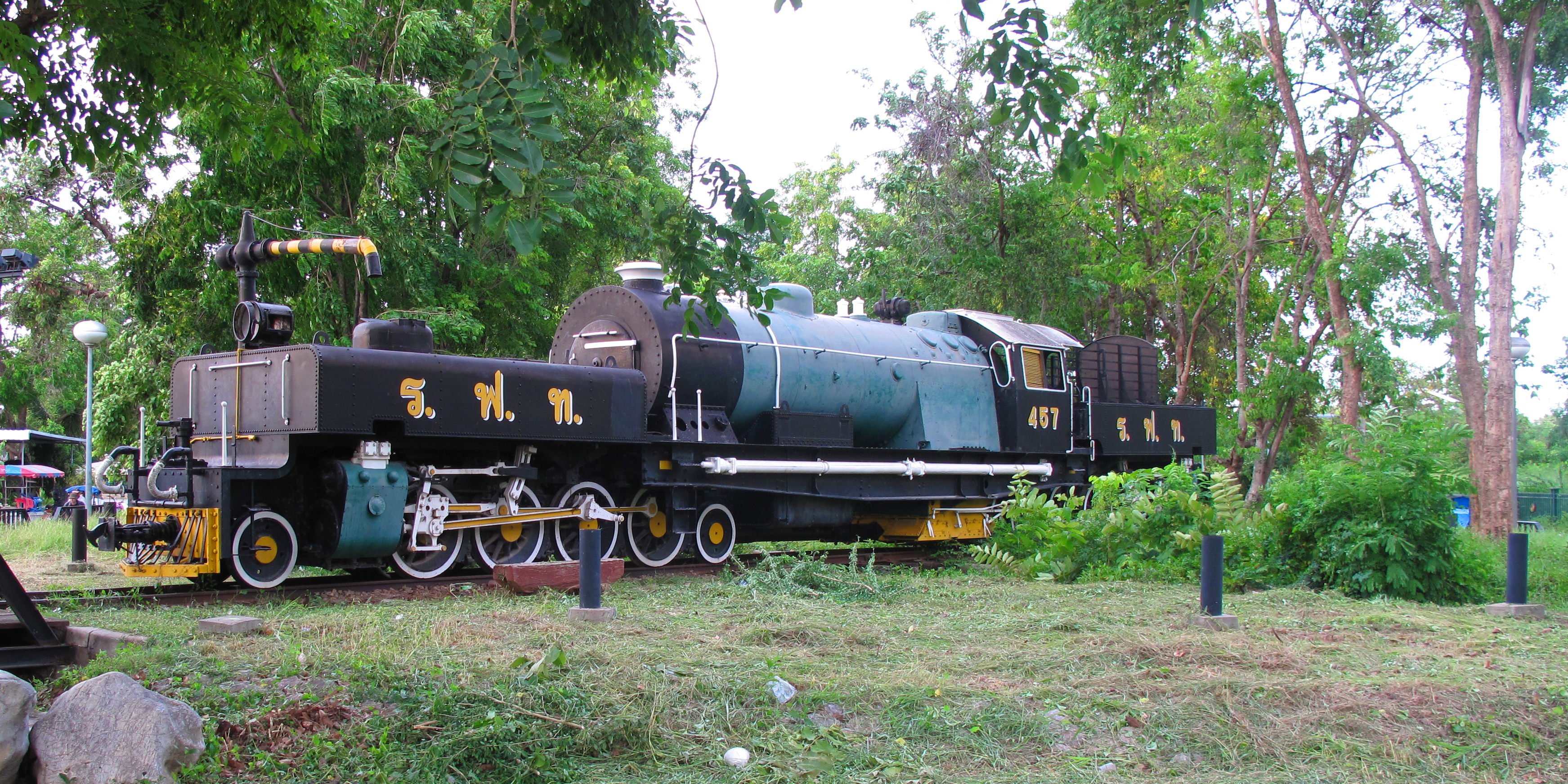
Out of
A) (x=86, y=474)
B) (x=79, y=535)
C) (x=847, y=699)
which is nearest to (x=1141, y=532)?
(x=847, y=699)

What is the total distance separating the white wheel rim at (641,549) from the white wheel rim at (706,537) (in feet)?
0.65

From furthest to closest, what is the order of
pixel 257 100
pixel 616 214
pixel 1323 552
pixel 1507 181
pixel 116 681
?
pixel 616 214 < pixel 1507 181 < pixel 1323 552 < pixel 257 100 < pixel 116 681

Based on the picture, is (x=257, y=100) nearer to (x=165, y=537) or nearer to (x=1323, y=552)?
(x=165, y=537)

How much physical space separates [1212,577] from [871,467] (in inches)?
214

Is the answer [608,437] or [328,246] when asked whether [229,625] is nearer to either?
[328,246]

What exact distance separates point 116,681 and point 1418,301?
76.7 feet

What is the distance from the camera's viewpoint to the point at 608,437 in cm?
1063

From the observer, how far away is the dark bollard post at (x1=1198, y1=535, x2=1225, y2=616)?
25.5 feet

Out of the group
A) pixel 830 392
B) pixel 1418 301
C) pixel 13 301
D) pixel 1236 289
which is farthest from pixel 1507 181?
pixel 13 301

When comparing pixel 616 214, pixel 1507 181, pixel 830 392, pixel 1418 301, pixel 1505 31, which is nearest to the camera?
pixel 830 392

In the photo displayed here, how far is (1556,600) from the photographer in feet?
34.2

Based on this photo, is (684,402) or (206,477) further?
(684,402)

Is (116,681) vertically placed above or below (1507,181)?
below

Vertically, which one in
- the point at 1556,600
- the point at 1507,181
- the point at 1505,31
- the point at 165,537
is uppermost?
the point at 1505,31
